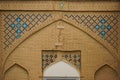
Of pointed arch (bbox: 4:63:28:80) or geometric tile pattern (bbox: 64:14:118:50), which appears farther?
geometric tile pattern (bbox: 64:14:118:50)

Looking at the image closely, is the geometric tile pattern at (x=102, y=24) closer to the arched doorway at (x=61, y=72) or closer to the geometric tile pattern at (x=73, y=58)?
the geometric tile pattern at (x=73, y=58)

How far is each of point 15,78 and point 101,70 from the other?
187 cm

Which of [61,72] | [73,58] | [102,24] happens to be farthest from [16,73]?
[102,24]

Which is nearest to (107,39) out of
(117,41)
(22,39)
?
(117,41)

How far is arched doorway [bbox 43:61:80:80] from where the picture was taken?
23.8 feet

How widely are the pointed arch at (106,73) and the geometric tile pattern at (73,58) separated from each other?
0.46 meters

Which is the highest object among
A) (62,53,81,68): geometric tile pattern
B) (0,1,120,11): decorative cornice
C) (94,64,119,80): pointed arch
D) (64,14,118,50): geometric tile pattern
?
(0,1,120,11): decorative cornice

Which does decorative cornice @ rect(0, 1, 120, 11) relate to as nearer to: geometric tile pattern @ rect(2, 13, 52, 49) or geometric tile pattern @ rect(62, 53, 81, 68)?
geometric tile pattern @ rect(2, 13, 52, 49)

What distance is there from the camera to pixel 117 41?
292 inches

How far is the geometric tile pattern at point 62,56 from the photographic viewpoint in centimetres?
733

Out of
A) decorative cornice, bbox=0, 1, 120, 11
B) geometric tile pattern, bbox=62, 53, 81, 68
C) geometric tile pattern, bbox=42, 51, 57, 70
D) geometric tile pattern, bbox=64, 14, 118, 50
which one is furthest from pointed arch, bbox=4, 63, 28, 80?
geometric tile pattern, bbox=64, 14, 118, 50

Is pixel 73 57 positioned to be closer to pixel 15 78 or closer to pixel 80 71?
pixel 80 71

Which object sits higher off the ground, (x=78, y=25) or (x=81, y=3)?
(x=81, y=3)

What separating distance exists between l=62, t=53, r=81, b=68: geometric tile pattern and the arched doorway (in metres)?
0.11
